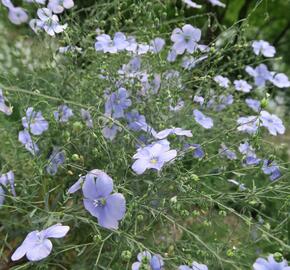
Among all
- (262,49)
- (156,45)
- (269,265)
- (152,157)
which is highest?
(152,157)

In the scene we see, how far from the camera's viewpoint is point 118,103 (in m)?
1.77

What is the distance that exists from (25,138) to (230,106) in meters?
0.88

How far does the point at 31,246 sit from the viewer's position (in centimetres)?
134

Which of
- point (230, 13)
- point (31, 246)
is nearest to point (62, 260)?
point (31, 246)

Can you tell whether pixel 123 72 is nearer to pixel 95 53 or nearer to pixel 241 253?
pixel 95 53

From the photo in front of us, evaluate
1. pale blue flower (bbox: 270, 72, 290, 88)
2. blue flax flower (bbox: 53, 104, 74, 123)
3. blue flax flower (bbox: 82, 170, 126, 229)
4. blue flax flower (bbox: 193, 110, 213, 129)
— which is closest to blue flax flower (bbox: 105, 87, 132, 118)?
blue flax flower (bbox: 53, 104, 74, 123)

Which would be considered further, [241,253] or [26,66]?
[26,66]

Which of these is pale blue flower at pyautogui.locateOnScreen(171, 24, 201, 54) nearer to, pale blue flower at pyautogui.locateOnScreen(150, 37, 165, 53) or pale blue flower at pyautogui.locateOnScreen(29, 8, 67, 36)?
pale blue flower at pyautogui.locateOnScreen(150, 37, 165, 53)

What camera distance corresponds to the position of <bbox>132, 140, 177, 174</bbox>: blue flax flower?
1366mm

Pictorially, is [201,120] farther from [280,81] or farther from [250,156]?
[280,81]

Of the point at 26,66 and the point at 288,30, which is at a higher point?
the point at 26,66

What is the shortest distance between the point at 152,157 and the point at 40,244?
32 centimetres

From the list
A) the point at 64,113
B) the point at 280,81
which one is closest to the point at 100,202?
the point at 64,113

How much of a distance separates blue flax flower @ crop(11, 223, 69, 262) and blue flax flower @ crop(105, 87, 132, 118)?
1.64 feet
